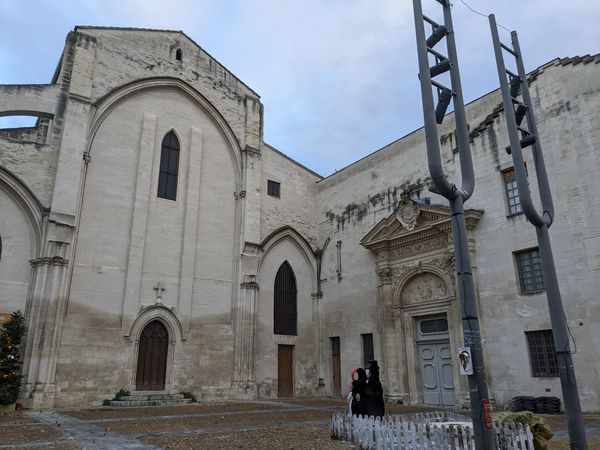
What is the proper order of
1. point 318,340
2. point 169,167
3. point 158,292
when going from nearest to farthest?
point 158,292 → point 169,167 → point 318,340

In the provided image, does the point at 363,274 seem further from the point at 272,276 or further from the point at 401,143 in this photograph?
the point at 401,143

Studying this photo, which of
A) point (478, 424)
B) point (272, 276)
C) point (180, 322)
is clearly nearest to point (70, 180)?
point (180, 322)

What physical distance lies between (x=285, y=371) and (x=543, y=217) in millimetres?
15085

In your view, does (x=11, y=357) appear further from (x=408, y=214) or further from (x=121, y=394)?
(x=408, y=214)

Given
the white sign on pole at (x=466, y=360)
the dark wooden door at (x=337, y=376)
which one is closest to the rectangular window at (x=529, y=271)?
the dark wooden door at (x=337, y=376)

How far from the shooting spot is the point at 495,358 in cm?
1425

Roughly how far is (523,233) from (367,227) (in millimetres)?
6959

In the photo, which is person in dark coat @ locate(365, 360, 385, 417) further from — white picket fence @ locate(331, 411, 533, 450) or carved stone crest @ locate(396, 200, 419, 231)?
carved stone crest @ locate(396, 200, 419, 231)

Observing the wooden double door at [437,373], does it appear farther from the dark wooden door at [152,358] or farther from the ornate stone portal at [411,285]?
the dark wooden door at [152,358]

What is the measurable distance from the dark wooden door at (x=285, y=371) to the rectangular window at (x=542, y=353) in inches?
398

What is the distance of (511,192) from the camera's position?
14938 millimetres

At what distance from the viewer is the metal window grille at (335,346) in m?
20.5

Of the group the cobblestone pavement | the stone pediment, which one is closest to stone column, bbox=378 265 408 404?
the stone pediment

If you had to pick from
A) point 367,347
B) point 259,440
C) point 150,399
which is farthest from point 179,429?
point 367,347
